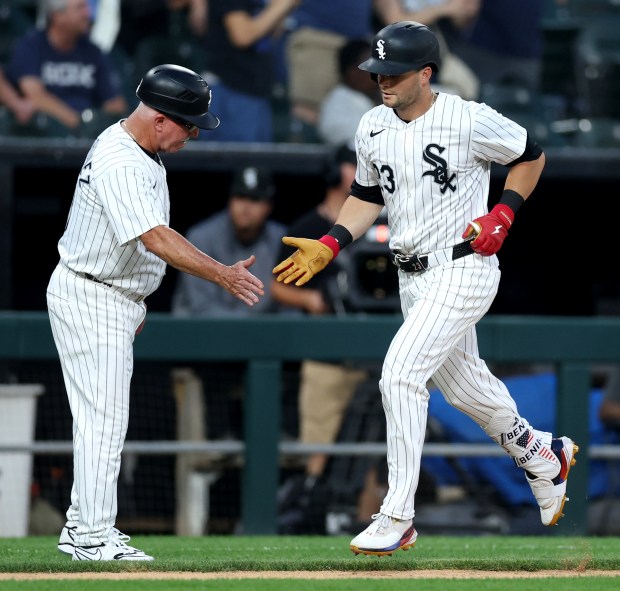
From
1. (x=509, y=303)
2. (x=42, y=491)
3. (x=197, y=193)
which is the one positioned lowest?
(x=42, y=491)

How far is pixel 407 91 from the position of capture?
4500 mm

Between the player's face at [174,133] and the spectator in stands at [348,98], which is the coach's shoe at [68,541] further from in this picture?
the spectator in stands at [348,98]

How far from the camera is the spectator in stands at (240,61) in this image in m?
8.59

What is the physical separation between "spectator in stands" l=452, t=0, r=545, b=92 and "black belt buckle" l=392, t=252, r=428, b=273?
4.90 m

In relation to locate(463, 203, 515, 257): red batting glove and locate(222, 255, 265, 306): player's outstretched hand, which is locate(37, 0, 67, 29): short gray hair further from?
locate(463, 203, 515, 257): red batting glove

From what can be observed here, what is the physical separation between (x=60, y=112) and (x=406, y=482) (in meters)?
4.92

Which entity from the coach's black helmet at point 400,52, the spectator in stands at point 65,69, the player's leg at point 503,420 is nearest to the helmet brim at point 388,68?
the coach's black helmet at point 400,52

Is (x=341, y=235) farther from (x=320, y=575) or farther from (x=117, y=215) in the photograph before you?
(x=320, y=575)

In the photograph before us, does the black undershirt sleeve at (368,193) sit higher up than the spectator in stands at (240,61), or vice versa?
the spectator in stands at (240,61)

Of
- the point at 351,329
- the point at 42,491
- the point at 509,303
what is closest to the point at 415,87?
the point at 351,329

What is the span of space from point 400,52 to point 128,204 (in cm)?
104

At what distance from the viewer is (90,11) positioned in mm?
8789

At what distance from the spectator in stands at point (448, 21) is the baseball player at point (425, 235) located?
4.37m

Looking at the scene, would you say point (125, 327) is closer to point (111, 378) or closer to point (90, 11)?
point (111, 378)
